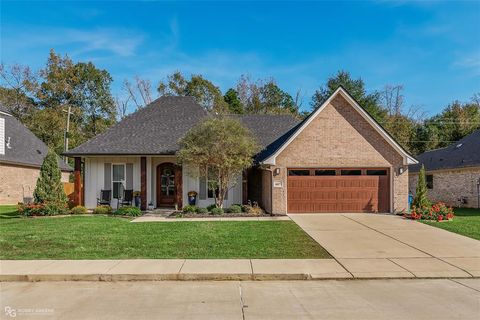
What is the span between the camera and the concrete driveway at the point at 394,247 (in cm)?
756

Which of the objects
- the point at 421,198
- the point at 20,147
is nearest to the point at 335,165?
the point at 421,198

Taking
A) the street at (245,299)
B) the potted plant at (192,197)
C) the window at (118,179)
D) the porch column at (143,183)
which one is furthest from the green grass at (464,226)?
the window at (118,179)

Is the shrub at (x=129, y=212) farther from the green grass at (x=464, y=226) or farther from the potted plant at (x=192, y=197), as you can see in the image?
the green grass at (x=464, y=226)

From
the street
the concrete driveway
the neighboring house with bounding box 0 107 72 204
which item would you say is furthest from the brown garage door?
the neighboring house with bounding box 0 107 72 204

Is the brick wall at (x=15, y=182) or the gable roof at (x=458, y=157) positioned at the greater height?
the gable roof at (x=458, y=157)

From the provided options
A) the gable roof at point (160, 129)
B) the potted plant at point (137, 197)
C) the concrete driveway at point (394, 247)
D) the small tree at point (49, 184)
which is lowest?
the concrete driveway at point (394, 247)

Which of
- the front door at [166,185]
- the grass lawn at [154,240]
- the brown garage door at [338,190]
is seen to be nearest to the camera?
the grass lawn at [154,240]

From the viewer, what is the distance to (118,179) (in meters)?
19.6

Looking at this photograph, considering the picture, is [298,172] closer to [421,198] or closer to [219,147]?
[219,147]

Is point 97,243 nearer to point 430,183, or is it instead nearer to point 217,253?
point 217,253

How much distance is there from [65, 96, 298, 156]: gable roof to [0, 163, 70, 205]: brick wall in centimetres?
817

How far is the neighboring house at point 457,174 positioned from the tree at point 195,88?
24.1 meters

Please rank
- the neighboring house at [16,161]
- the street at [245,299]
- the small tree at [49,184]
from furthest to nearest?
the neighboring house at [16,161] → the small tree at [49,184] → the street at [245,299]

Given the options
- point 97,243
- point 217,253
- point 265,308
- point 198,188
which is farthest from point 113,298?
point 198,188
